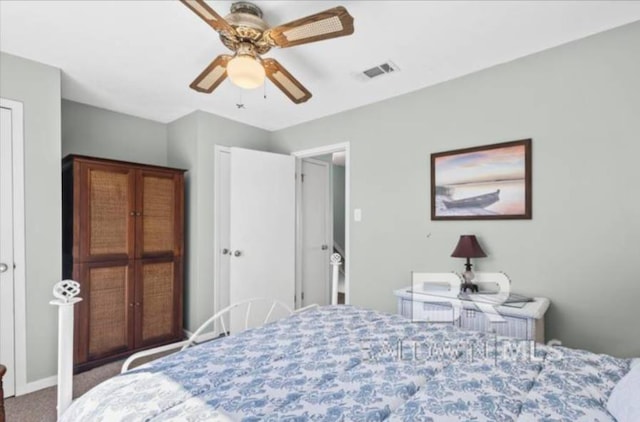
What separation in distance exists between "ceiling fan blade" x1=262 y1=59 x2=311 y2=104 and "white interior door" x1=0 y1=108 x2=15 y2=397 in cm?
193

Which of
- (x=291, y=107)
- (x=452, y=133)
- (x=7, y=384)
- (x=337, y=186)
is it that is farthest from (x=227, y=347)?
(x=337, y=186)

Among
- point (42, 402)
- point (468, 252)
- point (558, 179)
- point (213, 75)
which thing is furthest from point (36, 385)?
point (558, 179)

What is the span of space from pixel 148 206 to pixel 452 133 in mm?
2808

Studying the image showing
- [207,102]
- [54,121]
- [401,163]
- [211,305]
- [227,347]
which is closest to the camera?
[227,347]

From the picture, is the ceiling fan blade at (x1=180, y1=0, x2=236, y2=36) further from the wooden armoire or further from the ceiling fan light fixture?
the wooden armoire

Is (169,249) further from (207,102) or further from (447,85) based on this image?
(447,85)

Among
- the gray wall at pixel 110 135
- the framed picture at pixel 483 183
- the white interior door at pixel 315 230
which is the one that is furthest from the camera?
the white interior door at pixel 315 230

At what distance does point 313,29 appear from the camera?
1.53 m

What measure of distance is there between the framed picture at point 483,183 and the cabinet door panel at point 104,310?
279 cm

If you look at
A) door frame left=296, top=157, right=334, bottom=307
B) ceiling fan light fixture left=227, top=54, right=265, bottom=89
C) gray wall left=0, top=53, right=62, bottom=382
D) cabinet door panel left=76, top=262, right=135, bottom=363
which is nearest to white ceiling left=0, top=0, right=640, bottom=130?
gray wall left=0, top=53, right=62, bottom=382

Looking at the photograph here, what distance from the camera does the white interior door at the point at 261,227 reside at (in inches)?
Result: 132

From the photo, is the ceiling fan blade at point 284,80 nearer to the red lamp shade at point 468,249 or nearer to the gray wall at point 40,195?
the red lamp shade at point 468,249

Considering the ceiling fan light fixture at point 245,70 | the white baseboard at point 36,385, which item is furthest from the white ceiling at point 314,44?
the white baseboard at point 36,385

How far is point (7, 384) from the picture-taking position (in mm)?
2246
